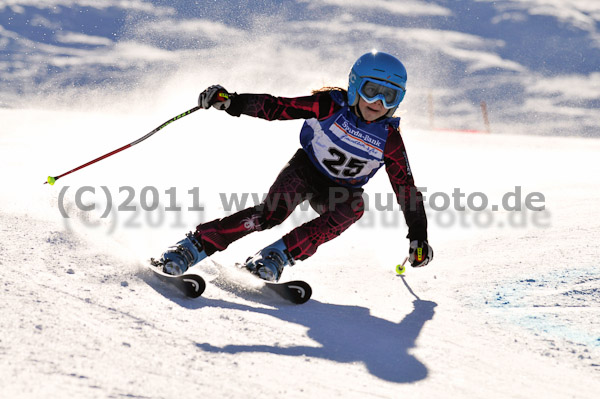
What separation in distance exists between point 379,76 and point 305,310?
147 cm

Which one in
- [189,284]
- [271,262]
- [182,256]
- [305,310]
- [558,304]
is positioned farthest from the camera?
[271,262]

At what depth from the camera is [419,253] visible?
11.0 ft

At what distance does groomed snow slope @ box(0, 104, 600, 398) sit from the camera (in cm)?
196

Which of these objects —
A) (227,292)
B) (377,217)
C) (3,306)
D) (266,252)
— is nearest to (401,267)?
(266,252)

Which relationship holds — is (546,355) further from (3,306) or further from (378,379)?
(3,306)

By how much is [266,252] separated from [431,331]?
43.9 inches

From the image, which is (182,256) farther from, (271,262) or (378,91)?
(378,91)

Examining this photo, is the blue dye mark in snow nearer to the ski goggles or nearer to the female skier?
the female skier

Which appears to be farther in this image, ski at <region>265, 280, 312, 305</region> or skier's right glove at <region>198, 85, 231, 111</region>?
skier's right glove at <region>198, 85, 231, 111</region>

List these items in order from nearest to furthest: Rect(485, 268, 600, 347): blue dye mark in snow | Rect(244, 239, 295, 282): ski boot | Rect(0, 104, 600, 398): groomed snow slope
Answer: Rect(0, 104, 600, 398): groomed snow slope → Rect(485, 268, 600, 347): blue dye mark in snow → Rect(244, 239, 295, 282): ski boot

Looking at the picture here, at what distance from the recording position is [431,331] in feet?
9.12

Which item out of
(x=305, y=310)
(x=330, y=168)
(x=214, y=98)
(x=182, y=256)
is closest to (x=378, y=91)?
(x=330, y=168)

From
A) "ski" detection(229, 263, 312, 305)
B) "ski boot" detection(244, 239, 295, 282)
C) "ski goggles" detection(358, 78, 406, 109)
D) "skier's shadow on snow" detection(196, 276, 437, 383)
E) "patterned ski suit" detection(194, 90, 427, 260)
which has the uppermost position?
"ski goggles" detection(358, 78, 406, 109)

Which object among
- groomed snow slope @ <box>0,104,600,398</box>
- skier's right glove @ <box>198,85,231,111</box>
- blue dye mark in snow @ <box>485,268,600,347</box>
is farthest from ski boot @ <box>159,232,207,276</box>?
blue dye mark in snow @ <box>485,268,600,347</box>
